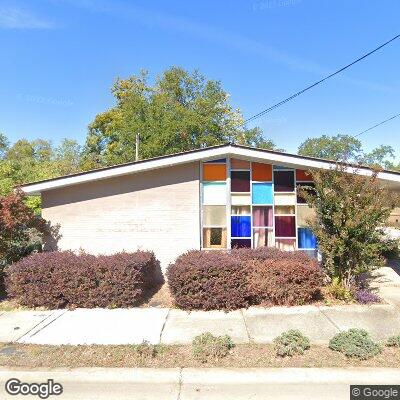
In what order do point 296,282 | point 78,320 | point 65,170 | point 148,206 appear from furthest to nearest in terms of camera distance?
point 65,170 → point 148,206 → point 296,282 → point 78,320

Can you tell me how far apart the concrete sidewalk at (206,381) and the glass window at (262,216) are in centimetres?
520

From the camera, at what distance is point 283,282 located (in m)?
7.32

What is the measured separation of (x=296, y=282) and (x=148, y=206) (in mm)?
4052

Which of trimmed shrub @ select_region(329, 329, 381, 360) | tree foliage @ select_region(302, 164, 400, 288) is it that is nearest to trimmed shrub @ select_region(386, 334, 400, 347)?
trimmed shrub @ select_region(329, 329, 381, 360)

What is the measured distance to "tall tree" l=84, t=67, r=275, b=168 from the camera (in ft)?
99.6

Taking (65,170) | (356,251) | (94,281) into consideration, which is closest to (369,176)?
(356,251)

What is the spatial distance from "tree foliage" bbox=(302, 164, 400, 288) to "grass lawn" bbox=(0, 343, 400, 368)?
262 centimetres

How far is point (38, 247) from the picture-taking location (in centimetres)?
985

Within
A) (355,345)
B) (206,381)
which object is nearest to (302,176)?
(355,345)

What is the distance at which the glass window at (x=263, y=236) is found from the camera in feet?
31.3

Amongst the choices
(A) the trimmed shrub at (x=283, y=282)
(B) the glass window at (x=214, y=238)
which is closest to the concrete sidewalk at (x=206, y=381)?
(A) the trimmed shrub at (x=283, y=282)

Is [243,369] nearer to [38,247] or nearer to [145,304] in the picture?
[145,304]

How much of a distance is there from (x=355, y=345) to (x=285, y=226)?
15.4 feet

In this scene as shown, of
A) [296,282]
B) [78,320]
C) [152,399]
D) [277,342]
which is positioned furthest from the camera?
[296,282]
